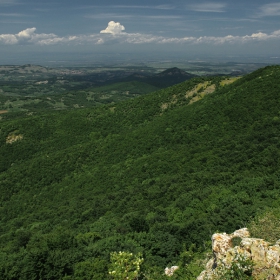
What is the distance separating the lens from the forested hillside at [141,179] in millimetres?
32562

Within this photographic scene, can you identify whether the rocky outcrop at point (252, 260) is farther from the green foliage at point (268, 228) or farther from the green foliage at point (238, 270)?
the green foliage at point (268, 228)

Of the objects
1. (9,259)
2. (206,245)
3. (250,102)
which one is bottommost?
(9,259)

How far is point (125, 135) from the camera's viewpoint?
9131cm

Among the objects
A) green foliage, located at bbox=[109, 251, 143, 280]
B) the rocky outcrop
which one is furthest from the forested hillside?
the rocky outcrop

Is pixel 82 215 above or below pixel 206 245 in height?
below

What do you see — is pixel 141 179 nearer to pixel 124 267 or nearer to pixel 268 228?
pixel 124 267

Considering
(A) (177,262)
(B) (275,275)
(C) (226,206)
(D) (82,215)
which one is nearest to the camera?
(B) (275,275)

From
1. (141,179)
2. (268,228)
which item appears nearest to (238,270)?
(268,228)

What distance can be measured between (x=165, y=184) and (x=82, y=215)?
18.0 metres

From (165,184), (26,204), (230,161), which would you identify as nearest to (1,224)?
(26,204)

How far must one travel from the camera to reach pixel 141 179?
6384 cm

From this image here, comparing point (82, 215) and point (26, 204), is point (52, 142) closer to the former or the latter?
point (26, 204)

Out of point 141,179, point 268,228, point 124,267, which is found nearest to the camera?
point 268,228

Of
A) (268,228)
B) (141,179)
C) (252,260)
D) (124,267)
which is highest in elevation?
(252,260)
